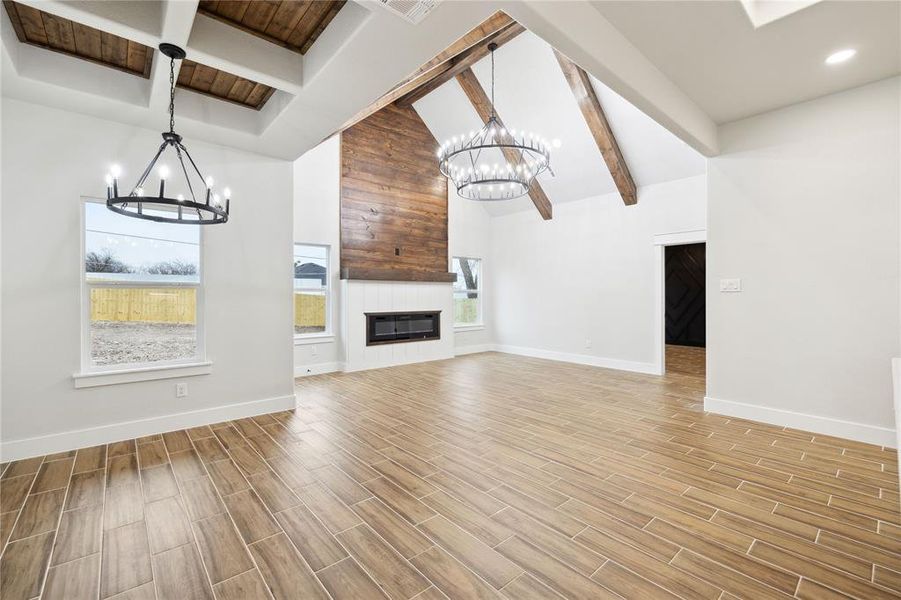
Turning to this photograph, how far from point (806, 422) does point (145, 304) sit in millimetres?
5963

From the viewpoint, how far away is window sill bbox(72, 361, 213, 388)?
3.13 meters

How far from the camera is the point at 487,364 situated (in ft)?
22.8

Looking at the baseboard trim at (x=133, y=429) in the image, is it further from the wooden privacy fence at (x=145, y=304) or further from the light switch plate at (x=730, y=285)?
the light switch plate at (x=730, y=285)

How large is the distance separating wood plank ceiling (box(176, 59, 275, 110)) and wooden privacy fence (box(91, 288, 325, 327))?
1765 millimetres

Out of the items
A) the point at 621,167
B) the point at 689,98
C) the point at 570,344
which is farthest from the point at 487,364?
the point at 689,98

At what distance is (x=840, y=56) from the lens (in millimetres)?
2736

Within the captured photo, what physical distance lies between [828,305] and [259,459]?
4.80m

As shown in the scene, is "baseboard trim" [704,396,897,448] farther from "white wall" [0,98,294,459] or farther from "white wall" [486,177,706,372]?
"white wall" [0,98,294,459]

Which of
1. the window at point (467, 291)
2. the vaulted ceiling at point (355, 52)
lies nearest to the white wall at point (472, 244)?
the window at point (467, 291)

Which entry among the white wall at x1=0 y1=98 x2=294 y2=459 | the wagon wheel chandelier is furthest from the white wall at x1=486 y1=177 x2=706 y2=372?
the white wall at x1=0 y1=98 x2=294 y2=459

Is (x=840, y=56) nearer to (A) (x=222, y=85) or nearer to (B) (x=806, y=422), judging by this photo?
(B) (x=806, y=422)

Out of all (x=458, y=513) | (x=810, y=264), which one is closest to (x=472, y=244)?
(x=810, y=264)

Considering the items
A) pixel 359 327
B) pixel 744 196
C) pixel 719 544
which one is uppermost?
pixel 744 196

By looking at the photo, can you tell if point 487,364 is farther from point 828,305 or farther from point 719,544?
point 719,544
